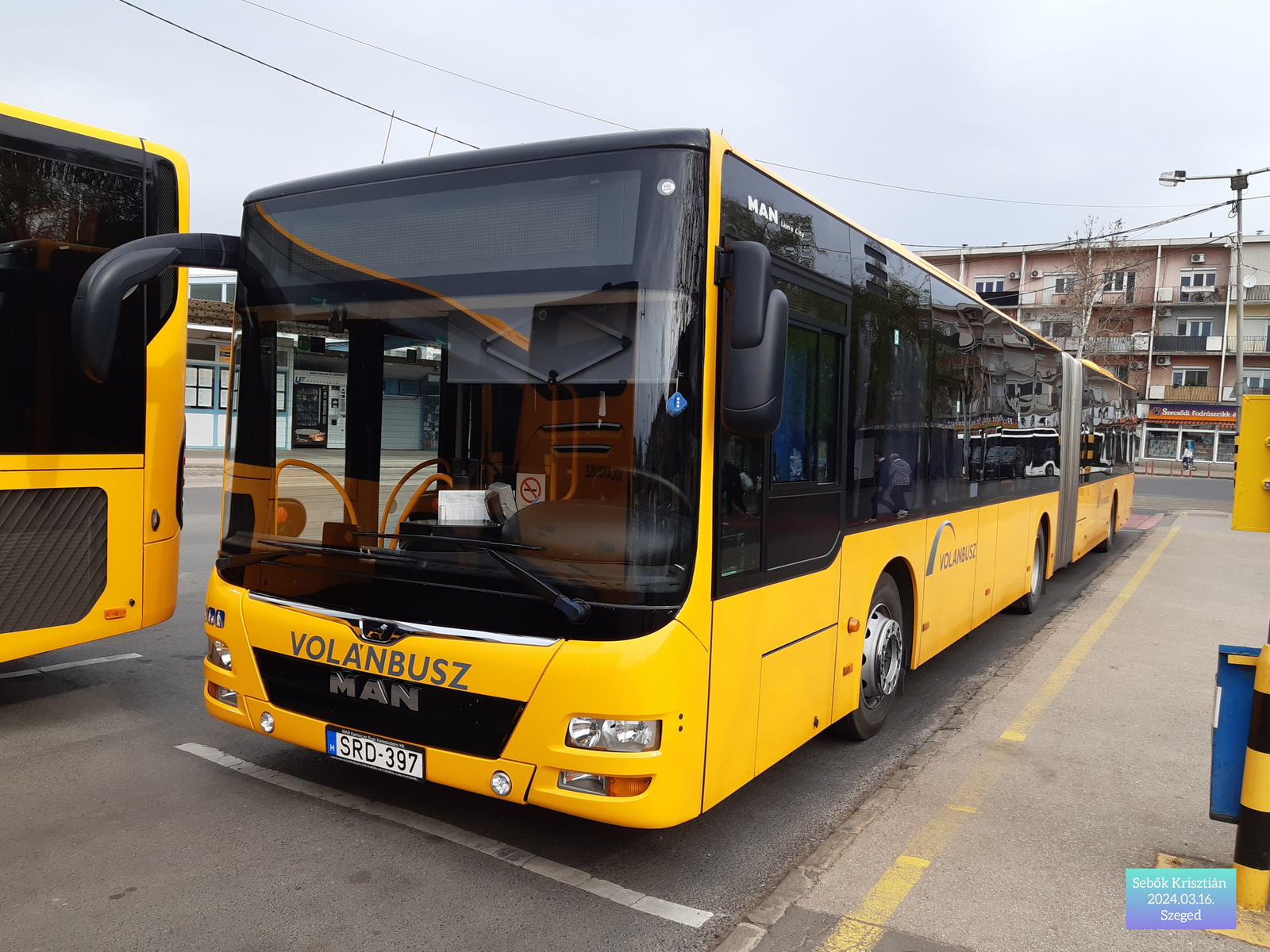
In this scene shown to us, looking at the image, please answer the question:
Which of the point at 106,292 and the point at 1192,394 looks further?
the point at 1192,394

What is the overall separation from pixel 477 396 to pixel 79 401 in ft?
9.21

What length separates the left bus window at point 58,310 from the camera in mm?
4895

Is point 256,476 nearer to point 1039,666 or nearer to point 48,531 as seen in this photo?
point 48,531

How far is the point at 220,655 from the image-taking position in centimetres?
414

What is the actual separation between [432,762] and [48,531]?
298 centimetres

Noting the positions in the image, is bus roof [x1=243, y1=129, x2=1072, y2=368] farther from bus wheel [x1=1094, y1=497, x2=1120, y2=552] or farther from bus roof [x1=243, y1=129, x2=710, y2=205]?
bus wheel [x1=1094, y1=497, x2=1120, y2=552]

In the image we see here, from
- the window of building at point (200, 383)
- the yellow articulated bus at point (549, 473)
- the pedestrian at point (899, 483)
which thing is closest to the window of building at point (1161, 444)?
the window of building at point (200, 383)

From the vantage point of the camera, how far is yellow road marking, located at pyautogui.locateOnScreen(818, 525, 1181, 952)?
326cm

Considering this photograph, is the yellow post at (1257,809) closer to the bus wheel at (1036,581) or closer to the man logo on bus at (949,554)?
the man logo on bus at (949,554)

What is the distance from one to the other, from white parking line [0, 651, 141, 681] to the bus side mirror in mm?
5600

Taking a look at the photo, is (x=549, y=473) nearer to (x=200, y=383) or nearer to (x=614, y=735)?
(x=614, y=735)

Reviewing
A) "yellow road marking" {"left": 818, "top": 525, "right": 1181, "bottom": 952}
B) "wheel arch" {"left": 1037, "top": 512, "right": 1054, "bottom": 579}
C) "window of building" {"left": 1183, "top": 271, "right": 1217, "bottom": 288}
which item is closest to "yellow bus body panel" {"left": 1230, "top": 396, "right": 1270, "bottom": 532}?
"yellow road marking" {"left": 818, "top": 525, "right": 1181, "bottom": 952}

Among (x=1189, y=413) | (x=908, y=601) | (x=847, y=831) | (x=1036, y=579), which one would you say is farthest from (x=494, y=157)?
(x=1189, y=413)

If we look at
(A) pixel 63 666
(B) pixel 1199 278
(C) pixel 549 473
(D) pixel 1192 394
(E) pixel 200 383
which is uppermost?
(B) pixel 1199 278
